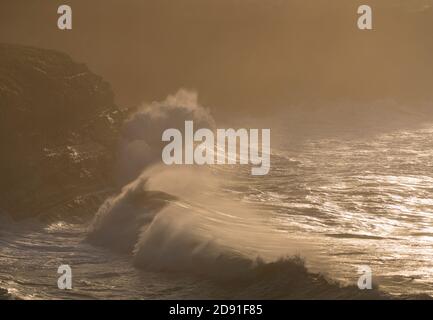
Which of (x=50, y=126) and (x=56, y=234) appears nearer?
(x=56, y=234)

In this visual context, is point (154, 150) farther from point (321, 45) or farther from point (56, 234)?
point (321, 45)

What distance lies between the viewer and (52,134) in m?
23.4

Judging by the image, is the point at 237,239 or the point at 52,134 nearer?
the point at 237,239

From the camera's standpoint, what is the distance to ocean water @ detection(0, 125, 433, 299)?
13.3 m

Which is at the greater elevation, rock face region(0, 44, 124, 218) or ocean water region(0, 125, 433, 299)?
rock face region(0, 44, 124, 218)

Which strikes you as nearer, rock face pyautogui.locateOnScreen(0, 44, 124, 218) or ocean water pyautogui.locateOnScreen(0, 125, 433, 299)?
ocean water pyautogui.locateOnScreen(0, 125, 433, 299)

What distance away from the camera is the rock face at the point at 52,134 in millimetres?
20391

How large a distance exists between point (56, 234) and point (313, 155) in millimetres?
11178

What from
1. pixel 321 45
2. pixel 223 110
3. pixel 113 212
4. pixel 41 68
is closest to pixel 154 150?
pixel 41 68

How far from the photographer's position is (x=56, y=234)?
58.8ft

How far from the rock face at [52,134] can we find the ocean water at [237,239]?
1.36 metres

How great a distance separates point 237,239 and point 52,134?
31.0 feet

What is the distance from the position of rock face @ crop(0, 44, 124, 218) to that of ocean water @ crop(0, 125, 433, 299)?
136cm

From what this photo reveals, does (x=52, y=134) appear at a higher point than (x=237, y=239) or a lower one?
higher
